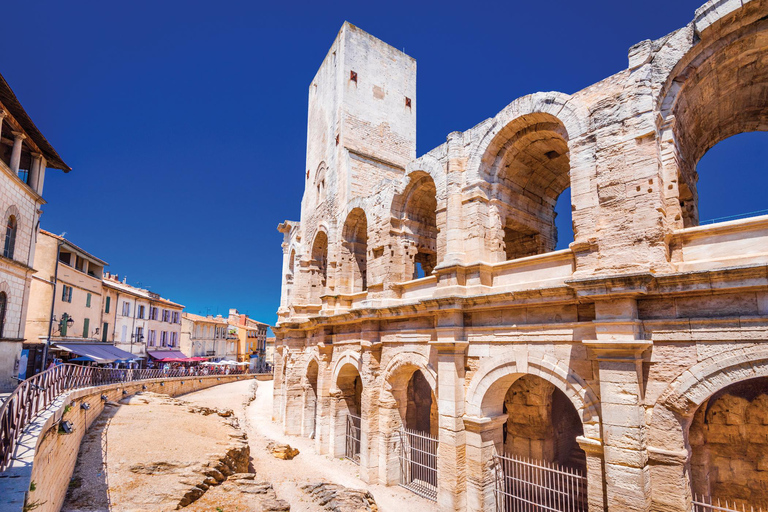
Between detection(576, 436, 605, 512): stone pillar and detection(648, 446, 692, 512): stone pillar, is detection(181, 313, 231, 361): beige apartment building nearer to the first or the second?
detection(576, 436, 605, 512): stone pillar

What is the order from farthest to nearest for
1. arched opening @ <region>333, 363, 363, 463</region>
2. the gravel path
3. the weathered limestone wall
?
arched opening @ <region>333, 363, 363, 463</region> < the gravel path < the weathered limestone wall

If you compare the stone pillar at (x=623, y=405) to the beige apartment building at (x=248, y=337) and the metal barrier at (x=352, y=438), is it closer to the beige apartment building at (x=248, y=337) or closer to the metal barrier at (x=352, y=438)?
the metal barrier at (x=352, y=438)

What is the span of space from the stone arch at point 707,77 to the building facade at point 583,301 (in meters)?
0.04

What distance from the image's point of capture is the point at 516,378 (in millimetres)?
9625

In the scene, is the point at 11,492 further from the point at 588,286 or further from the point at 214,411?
the point at 214,411

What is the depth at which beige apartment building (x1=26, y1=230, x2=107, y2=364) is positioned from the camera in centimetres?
2186

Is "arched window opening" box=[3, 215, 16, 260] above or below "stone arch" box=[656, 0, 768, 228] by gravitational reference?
below

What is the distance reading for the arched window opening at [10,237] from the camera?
15.4 m

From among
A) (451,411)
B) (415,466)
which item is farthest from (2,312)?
(451,411)

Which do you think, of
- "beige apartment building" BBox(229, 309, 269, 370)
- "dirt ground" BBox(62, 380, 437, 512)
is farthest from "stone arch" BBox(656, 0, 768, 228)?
"beige apartment building" BBox(229, 309, 269, 370)

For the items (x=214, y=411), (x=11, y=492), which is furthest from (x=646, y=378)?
(x=214, y=411)

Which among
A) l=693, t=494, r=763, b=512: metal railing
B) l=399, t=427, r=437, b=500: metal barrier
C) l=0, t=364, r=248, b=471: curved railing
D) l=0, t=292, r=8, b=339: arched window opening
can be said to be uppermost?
l=0, t=292, r=8, b=339: arched window opening

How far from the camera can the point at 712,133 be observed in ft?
33.8

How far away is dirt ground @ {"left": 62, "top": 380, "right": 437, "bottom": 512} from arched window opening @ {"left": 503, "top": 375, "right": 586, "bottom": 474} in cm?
340
